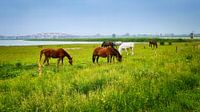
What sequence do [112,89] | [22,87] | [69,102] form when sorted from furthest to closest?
[22,87] < [112,89] < [69,102]

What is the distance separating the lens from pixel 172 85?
10555mm

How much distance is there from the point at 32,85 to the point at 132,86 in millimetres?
4494

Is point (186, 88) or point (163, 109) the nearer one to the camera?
point (163, 109)

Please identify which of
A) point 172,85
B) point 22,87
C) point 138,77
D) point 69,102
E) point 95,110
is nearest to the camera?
point 95,110

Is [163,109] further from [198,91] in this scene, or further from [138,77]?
[138,77]

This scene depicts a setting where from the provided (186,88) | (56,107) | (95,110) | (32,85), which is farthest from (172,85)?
(32,85)

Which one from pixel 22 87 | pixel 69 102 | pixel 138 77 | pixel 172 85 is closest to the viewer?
pixel 69 102

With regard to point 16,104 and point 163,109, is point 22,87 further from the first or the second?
point 163,109

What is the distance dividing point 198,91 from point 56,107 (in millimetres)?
5503

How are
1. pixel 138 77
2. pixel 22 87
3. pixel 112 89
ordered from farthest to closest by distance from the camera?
pixel 138 77, pixel 22 87, pixel 112 89

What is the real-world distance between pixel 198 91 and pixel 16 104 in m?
6.84

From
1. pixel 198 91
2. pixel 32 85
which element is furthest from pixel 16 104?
pixel 198 91

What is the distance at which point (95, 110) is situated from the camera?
7.75m

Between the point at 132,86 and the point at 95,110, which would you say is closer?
the point at 95,110
